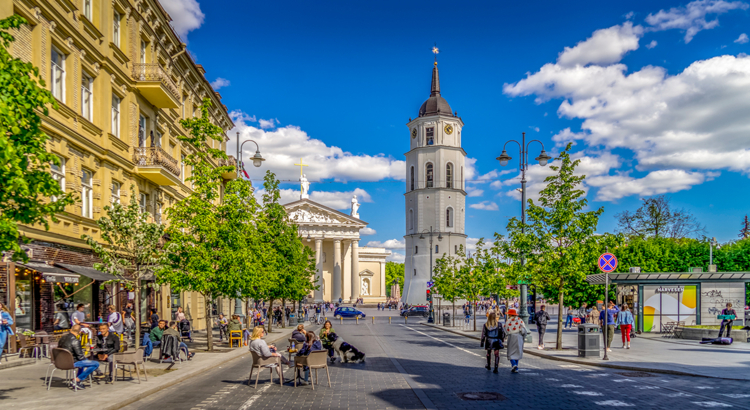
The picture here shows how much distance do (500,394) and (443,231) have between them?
77.0 m

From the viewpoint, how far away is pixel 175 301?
33250 mm

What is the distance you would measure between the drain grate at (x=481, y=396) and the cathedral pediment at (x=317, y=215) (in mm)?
95688

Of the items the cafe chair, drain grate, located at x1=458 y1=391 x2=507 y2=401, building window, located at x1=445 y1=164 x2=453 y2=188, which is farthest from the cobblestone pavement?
building window, located at x1=445 y1=164 x2=453 y2=188

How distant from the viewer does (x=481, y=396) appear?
11.7m

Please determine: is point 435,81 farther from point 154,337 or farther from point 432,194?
point 154,337

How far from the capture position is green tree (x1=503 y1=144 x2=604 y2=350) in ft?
72.2

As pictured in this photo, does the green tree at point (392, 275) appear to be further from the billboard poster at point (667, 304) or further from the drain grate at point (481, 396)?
the drain grate at point (481, 396)

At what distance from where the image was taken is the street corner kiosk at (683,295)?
28.0 meters

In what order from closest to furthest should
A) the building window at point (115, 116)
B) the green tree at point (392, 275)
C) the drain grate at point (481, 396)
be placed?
the drain grate at point (481, 396)
the building window at point (115, 116)
the green tree at point (392, 275)

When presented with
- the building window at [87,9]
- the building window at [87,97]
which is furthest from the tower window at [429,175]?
the building window at [87,9]

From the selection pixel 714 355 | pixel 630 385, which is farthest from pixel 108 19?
pixel 714 355

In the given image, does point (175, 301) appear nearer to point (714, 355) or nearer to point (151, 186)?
point (151, 186)

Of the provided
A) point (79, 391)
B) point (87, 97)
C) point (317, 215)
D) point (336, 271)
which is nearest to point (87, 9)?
point (87, 97)

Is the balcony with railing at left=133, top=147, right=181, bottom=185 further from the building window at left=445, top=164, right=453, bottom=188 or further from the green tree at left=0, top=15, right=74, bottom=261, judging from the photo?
the building window at left=445, top=164, right=453, bottom=188
